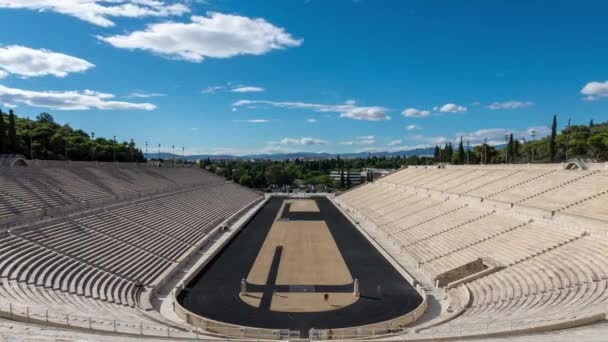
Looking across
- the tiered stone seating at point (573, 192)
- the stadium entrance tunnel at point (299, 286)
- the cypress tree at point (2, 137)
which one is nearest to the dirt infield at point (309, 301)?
the stadium entrance tunnel at point (299, 286)

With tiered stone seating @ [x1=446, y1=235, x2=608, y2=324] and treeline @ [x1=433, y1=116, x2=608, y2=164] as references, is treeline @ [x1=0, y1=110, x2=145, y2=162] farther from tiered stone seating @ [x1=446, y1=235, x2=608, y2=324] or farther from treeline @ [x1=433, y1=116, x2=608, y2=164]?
treeline @ [x1=433, y1=116, x2=608, y2=164]

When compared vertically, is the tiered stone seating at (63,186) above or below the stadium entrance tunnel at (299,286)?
above

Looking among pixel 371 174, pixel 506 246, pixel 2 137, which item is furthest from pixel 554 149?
pixel 2 137

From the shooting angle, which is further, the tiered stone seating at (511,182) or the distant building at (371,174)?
the distant building at (371,174)

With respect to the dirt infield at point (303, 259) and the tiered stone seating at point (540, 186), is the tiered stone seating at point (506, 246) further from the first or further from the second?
the tiered stone seating at point (540, 186)

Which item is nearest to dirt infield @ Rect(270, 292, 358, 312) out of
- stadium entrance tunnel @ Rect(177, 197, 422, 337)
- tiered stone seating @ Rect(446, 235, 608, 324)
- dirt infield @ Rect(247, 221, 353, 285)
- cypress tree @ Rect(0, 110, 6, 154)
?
stadium entrance tunnel @ Rect(177, 197, 422, 337)

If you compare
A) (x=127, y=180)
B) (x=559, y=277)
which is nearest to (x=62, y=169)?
(x=127, y=180)

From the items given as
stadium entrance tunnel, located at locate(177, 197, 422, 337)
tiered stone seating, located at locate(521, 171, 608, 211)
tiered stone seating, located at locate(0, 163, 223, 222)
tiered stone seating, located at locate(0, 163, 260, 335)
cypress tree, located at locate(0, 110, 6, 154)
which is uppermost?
cypress tree, located at locate(0, 110, 6, 154)

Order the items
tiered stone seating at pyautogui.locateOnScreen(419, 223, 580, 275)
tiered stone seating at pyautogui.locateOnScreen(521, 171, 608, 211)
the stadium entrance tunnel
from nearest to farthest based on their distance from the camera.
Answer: the stadium entrance tunnel < tiered stone seating at pyautogui.locateOnScreen(419, 223, 580, 275) < tiered stone seating at pyautogui.locateOnScreen(521, 171, 608, 211)

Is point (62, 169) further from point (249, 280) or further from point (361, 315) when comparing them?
point (361, 315)
